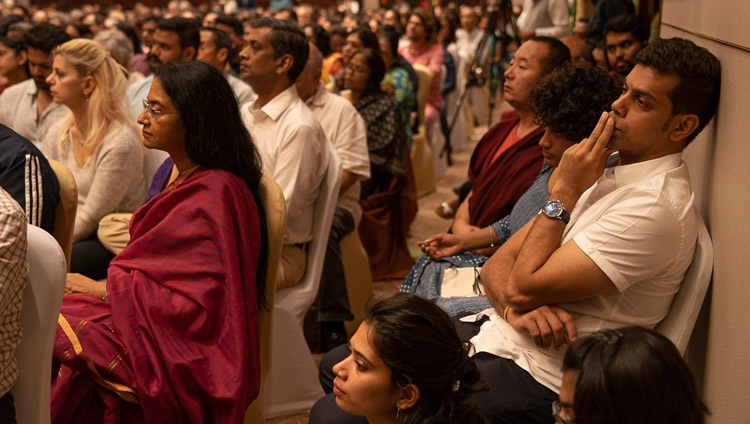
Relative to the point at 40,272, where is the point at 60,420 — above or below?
below

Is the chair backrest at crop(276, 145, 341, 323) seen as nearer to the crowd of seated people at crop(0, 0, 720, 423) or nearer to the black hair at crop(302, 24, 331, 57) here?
the crowd of seated people at crop(0, 0, 720, 423)

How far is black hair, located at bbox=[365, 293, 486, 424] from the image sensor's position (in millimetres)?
1516

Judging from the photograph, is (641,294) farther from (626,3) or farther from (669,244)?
(626,3)

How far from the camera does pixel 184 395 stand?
196cm

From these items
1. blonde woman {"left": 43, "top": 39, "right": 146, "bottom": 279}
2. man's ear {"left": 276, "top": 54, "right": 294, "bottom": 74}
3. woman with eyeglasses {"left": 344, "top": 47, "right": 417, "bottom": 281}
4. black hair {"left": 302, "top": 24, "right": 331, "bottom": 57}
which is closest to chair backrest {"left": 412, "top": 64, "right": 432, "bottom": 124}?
black hair {"left": 302, "top": 24, "right": 331, "bottom": 57}

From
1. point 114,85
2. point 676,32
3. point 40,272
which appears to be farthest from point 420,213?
point 40,272

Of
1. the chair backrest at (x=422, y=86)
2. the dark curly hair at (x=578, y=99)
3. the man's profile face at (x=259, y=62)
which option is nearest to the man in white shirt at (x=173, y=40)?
the man's profile face at (x=259, y=62)

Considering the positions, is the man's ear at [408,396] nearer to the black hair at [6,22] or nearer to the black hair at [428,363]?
the black hair at [428,363]

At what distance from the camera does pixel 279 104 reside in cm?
304

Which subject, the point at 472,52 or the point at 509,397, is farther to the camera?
the point at 472,52

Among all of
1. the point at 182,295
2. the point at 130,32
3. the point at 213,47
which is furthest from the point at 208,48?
the point at 130,32

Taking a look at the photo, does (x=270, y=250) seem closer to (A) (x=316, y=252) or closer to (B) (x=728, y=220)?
(A) (x=316, y=252)

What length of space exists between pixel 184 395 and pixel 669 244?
3.43 feet

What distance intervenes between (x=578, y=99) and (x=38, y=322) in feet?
4.13
